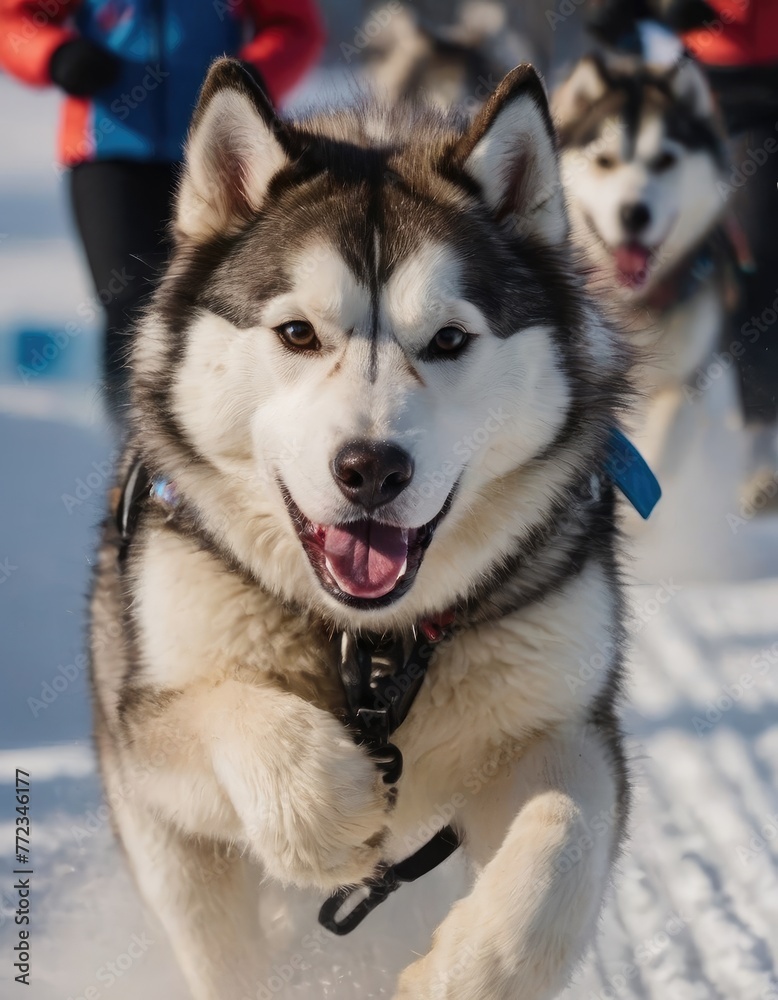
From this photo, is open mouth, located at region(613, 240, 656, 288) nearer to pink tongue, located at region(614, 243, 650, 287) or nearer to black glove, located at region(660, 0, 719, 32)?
pink tongue, located at region(614, 243, 650, 287)

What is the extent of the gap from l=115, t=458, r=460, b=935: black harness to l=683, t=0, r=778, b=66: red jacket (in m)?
3.82

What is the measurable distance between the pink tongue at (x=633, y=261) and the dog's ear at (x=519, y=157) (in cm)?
288

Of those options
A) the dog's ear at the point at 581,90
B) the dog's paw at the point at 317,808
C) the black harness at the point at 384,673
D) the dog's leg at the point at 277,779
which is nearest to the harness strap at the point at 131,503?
the black harness at the point at 384,673

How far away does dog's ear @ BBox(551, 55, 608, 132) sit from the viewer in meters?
4.81

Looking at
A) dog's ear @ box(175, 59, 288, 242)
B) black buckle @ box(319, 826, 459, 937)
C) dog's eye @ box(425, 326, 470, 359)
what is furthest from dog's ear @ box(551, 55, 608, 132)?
black buckle @ box(319, 826, 459, 937)

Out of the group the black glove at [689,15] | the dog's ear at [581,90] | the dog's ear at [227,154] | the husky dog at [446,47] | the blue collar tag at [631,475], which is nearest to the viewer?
the dog's ear at [227,154]

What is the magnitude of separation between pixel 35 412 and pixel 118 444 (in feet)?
5.38

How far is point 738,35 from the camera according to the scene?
4.84 meters

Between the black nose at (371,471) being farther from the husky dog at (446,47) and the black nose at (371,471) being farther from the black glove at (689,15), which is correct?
the black glove at (689,15)

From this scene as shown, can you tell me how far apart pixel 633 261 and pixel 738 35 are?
1.04m

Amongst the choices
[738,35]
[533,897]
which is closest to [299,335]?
[533,897]

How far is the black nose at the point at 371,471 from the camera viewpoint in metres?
1.57

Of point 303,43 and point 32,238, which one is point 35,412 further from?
point 303,43

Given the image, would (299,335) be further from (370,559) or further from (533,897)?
(533,897)
